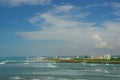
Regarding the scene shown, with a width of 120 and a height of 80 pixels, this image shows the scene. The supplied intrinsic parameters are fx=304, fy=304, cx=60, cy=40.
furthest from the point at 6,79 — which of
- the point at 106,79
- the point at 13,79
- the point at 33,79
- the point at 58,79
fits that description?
the point at 106,79

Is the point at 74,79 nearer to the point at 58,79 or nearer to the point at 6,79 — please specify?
the point at 58,79

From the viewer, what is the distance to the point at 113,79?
5134cm

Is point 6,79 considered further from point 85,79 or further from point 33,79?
point 85,79

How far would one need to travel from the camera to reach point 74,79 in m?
51.2

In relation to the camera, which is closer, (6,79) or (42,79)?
(42,79)

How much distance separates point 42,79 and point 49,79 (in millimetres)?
1148

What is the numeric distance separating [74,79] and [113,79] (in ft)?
21.6

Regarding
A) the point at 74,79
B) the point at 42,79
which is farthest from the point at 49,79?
the point at 74,79

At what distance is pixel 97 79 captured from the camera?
5159 cm

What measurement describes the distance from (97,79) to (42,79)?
9395 millimetres

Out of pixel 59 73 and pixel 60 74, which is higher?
pixel 59 73

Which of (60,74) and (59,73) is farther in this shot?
(59,73)

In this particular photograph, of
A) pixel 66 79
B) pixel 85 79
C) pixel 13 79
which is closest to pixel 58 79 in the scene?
pixel 66 79

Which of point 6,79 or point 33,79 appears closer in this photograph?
point 33,79
